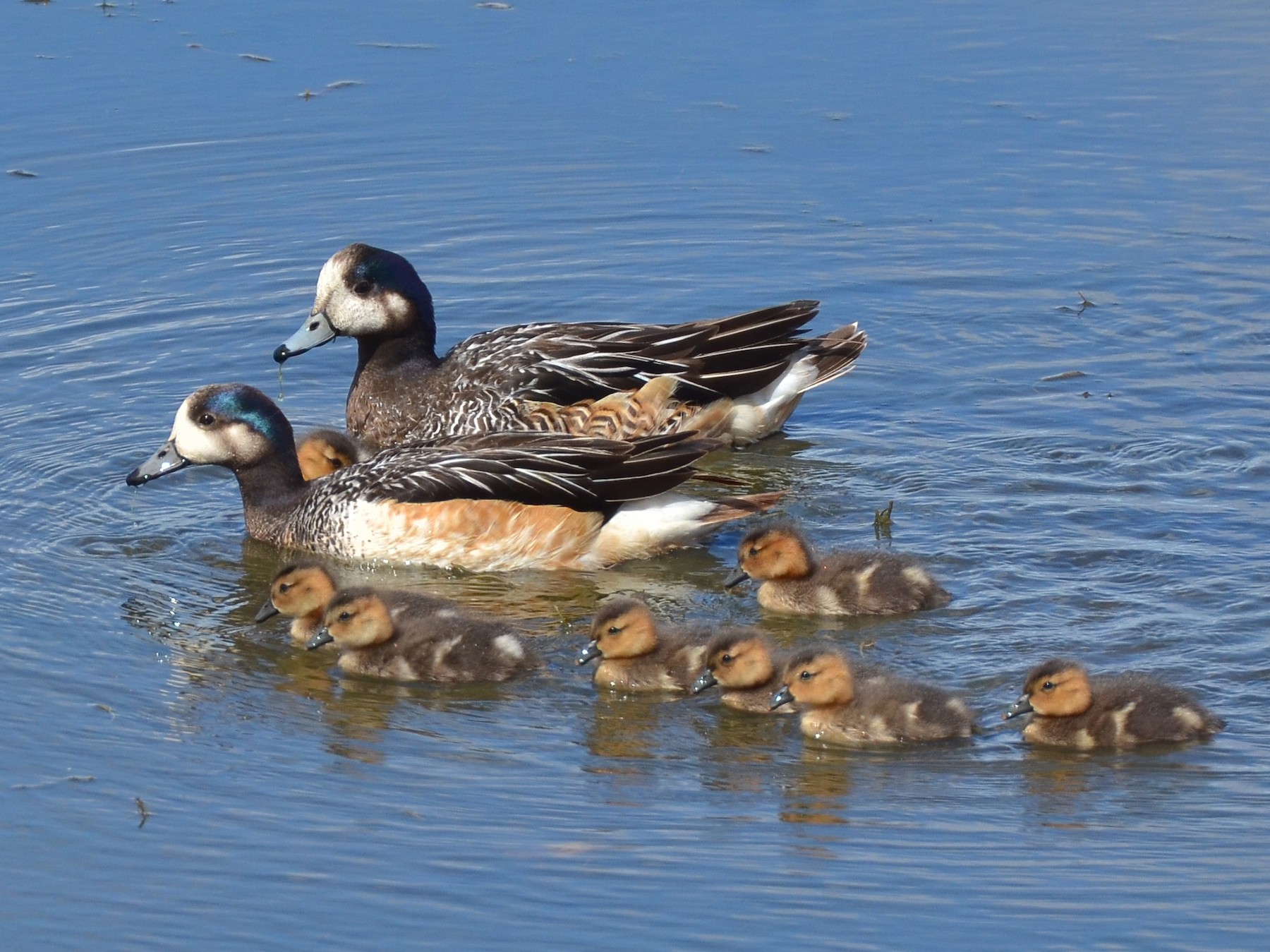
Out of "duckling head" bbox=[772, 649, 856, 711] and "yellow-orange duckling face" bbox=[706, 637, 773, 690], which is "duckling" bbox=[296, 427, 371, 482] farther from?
"duckling head" bbox=[772, 649, 856, 711]

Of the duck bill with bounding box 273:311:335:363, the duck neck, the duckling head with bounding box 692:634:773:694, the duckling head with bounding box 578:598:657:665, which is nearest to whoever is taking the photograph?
the duckling head with bounding box 692:634:773:694

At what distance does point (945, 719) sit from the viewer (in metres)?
8.20

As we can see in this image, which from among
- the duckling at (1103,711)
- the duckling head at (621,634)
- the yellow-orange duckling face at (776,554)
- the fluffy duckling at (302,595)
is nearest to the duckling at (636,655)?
the duckling head at (621,634)

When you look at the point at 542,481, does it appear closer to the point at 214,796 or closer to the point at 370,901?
the point at 214,796

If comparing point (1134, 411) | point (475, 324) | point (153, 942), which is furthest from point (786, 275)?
point (153, 942)

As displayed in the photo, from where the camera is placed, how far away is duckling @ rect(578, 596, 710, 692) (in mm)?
8844

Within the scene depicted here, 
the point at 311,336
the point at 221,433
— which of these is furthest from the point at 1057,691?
the point at 311,336

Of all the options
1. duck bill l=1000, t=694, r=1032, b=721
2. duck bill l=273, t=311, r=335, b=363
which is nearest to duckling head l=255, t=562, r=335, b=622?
duck bill l=273, t=311, r=335, b=363

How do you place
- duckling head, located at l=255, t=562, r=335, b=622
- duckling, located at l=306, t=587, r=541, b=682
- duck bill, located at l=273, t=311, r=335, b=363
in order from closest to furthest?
duckling, located at l=306, t=587, r=541, b=682
duckling head, located at l=255, t=562, r=335, b=622
duck bill, located at l=273, t=311, r=335, b=363

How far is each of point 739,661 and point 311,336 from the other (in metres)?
4.75

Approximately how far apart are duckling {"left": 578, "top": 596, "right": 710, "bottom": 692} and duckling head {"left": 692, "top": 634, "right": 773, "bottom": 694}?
19 centimetres

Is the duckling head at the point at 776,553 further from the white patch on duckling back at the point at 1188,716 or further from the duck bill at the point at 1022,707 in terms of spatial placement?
the white patch on duckling back at the point at 1188,716

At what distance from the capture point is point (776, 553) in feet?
31.7

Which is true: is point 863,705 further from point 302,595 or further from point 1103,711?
point 302,595
